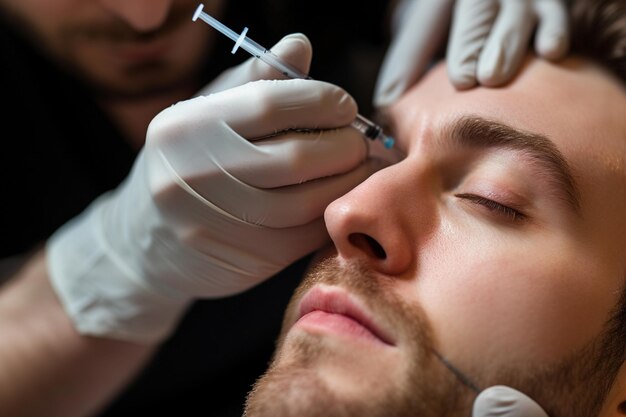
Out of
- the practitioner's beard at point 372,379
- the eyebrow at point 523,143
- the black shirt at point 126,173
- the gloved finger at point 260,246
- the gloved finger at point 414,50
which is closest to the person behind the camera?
the practitioner's beard at point 372,379

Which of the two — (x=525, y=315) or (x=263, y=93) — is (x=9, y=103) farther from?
(x=525, y=315)

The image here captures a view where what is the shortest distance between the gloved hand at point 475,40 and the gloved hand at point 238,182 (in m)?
0.28

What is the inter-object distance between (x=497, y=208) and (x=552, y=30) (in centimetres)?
50

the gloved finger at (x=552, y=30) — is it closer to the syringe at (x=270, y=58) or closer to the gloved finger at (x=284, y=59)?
the syringe at (x=270, y=58)

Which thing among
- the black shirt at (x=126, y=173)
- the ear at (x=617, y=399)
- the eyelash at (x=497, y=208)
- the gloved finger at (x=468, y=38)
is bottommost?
the black shirt at (x=126, y=173)

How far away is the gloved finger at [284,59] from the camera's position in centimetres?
107

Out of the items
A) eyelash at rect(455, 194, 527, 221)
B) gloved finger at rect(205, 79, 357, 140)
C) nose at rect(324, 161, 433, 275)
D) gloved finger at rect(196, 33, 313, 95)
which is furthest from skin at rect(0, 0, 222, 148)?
eyelash at rect(455, 194, 527, 221)

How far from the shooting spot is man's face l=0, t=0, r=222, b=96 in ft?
4.57

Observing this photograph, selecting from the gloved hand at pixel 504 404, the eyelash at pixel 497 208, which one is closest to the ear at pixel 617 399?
the gloved hand at pixel 504 404

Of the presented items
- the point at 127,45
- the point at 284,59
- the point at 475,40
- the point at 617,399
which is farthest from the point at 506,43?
the point at 127,45

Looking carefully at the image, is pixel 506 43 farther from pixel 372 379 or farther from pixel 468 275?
pixel 372 379

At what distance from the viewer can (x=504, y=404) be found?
905 mm

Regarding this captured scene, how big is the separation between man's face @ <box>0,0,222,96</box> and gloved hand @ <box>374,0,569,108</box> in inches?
20.0

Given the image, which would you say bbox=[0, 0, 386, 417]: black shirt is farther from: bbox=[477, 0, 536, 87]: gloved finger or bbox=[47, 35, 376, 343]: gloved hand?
bbox=[477, 0, 536, 87]: gloved finger
